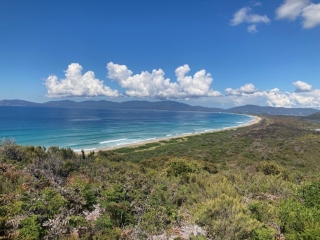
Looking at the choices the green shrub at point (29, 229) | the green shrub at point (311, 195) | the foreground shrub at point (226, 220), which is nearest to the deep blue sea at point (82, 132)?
the green shrub at point (29, 229)

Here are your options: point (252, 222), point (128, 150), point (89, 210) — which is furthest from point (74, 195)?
point (128, 150)

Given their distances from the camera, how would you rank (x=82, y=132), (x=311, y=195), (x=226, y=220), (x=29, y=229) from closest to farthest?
(x=29, y=229) → (x=226, y=220) → (x=311, y=195) → (x=82, y=132)

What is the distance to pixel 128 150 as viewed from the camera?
46.6m

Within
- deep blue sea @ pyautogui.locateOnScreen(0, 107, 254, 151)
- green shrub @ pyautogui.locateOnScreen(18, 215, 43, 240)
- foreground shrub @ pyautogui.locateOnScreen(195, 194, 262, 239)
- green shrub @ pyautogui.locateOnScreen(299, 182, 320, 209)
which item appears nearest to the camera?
green shrub @ pyautogui.locateOnScreen(18, 215, 43, 240)

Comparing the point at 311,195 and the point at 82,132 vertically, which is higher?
the point at 311,195

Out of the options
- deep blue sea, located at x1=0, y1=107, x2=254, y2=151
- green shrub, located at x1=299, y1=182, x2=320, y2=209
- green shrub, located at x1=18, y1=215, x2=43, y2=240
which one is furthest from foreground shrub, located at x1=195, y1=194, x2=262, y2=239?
deep blue sea, located at x1=0, y1=107, x2=254, y2=151

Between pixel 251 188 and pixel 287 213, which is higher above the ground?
pixel 287 213

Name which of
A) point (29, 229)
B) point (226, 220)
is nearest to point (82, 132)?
point (29, 229)

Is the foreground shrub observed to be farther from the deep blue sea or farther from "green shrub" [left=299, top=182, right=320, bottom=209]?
the deep blue sea

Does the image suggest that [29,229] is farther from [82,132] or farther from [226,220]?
[82,132]

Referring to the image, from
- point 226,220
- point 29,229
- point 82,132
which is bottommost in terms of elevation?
point 82,132

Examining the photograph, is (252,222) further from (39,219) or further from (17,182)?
(17,182)

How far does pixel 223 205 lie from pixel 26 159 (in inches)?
494

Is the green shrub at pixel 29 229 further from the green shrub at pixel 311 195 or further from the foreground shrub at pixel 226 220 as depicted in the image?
the green shrub at pixel 311 195
